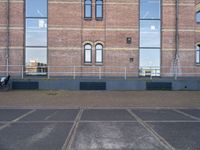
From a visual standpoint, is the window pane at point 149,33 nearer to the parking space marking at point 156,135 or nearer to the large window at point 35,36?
the large window at point 35,36

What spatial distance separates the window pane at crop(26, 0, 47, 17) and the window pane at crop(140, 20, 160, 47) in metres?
7.90

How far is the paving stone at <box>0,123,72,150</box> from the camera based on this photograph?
278 inches

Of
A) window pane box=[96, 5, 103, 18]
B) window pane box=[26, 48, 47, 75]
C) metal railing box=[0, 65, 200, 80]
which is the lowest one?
metal railing box=[0, 65, 200, 80]

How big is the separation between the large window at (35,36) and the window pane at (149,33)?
7805 millimetres

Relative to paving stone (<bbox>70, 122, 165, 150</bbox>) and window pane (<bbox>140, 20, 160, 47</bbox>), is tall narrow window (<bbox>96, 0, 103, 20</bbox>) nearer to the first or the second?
window pane (<bbox>140, 20, 160, 47</bbox>)

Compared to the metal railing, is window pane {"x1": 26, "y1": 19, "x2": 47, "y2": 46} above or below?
above

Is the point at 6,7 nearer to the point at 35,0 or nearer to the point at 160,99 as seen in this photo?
the point at 35,0

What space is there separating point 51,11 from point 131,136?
18.5 m

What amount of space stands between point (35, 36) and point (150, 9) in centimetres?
954

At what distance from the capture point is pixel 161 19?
84.1ft

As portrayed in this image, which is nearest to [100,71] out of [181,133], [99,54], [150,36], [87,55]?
[99,54]

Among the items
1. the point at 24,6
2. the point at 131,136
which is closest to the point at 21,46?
the point at 24,6

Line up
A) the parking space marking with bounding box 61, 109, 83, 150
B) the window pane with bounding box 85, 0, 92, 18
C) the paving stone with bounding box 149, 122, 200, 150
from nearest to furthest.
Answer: the parking space marking with bounding box 61, 109, 83, 150
the paving stone with bounding box 149, 122, 200, 150
the window pane with bounding box 85, 0, 92, 18

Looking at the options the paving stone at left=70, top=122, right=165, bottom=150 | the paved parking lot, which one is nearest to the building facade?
the paved parking lot
